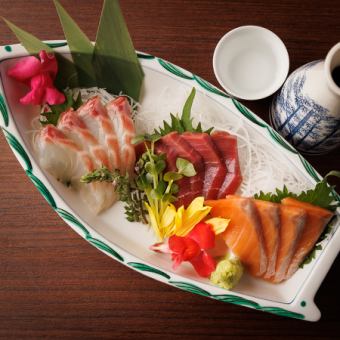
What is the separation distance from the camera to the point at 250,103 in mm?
1853

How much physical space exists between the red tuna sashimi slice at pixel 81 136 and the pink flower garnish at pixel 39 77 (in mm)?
97

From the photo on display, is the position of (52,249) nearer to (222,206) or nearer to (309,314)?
(222,206)

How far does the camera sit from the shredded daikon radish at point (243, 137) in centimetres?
169

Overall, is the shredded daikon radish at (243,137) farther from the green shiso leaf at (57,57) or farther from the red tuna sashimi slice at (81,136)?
the green shiso leaf at (57,57)

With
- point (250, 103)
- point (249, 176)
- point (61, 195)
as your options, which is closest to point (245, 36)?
point (250, 103)

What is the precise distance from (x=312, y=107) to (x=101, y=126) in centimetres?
84

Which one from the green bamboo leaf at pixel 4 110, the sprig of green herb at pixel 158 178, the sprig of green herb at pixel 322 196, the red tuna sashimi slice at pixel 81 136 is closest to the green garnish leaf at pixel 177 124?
the sprig of green herb at pixel 158 178

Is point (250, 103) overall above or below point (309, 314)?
above

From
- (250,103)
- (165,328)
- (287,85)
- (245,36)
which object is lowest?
(165,328)

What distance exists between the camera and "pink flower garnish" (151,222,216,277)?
1585 mm

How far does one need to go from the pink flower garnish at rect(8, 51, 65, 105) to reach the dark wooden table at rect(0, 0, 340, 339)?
30 centimetres

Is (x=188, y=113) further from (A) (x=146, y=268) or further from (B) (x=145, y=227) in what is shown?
(A) (x=146, y=268)

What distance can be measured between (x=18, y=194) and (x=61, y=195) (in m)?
0.33

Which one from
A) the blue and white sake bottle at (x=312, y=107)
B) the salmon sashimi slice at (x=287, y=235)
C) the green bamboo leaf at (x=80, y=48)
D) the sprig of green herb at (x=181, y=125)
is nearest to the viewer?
the blue and white sake bottle at (x=312, y=107)
